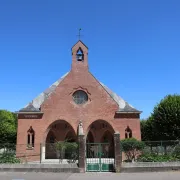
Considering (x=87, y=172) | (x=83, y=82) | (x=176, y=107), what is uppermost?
(x=83, y=82)

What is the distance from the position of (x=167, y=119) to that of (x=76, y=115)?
35.7ft

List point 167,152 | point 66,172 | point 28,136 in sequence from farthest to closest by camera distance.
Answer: point 28,136 → point 167,152 → point 66,172

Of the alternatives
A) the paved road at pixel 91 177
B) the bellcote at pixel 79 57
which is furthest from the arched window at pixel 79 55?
the paved road at pixel 91 177

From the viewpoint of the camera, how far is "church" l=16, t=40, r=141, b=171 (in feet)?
114

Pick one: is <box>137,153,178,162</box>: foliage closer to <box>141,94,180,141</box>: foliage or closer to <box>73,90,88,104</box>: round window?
<box>141,94,180,141</box>: foliage

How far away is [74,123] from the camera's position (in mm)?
35188

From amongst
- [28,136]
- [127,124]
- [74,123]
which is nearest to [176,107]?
[127,124]

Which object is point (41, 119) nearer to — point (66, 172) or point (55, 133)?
point (55, 133)

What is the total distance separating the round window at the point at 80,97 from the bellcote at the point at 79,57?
3.15 m

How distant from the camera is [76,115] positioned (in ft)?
116

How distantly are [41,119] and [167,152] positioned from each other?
16713mm

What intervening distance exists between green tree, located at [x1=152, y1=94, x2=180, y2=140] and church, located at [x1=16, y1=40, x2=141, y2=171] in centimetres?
255

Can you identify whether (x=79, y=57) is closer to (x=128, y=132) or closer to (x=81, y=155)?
(x=128, y=132)

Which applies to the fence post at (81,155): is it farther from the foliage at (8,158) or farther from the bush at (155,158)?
the foliage at (8,158)
